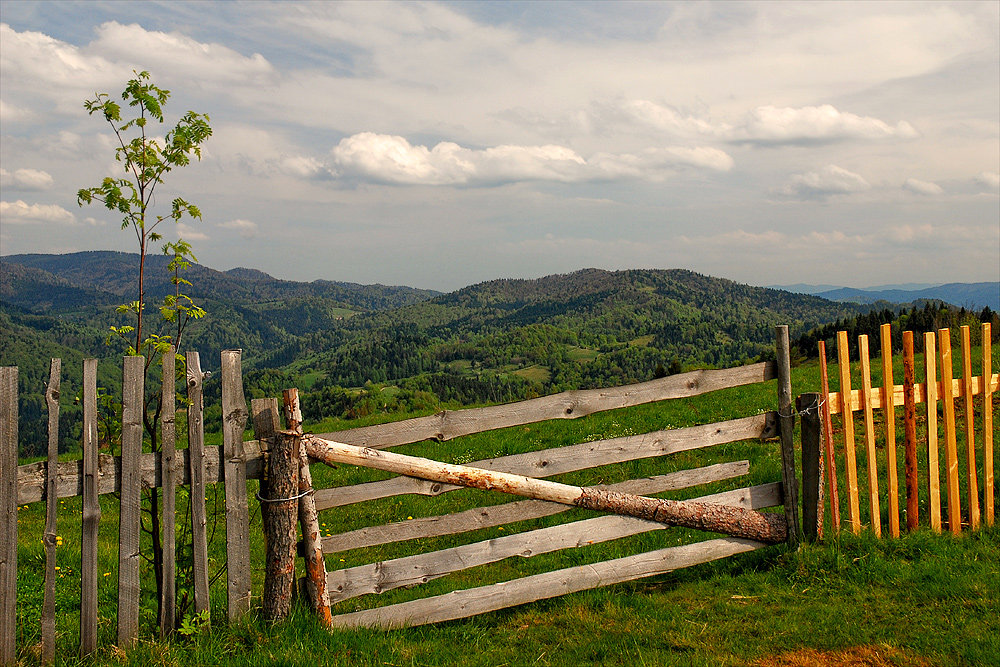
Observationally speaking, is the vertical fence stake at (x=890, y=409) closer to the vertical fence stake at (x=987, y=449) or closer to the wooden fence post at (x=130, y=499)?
the vertical fence stake at (x=987, y=449)

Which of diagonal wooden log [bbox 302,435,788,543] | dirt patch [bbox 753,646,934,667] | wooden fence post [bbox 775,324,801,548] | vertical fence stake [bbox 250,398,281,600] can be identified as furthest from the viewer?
wooden fence post [bbox 775,324,801,548]

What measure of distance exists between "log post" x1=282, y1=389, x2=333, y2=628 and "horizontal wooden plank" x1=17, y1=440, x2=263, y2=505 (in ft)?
1.18

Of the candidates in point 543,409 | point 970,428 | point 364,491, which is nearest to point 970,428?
point 970,428

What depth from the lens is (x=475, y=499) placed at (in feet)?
33.8

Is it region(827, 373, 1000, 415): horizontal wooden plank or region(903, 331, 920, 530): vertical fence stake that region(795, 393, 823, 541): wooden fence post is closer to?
region(827, 373, 1000, 415): horizontal wooden plank

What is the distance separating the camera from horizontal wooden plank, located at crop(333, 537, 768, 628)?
543 cm

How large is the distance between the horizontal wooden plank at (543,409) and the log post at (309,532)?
279 mm

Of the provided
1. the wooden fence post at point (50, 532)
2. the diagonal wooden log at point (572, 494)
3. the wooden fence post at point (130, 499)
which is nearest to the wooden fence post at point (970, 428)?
the diagonal wooden log at point (572, 494)

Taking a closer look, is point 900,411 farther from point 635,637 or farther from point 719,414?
point 635,637

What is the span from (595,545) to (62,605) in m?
5.92

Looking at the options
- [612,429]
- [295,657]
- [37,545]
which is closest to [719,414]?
[612,429]

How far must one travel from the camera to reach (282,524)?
198 inches

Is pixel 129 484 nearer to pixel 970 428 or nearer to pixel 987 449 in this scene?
pixel 970 428

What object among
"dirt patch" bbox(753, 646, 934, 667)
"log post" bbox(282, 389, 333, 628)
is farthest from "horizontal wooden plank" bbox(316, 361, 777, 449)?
"dirt patch" bbox(753, 646, 934, 667)
